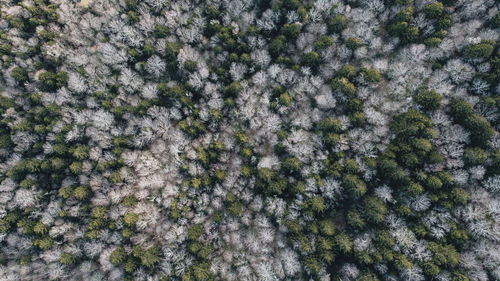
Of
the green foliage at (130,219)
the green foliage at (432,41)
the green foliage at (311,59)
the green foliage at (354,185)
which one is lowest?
the green foliage at (130,219)

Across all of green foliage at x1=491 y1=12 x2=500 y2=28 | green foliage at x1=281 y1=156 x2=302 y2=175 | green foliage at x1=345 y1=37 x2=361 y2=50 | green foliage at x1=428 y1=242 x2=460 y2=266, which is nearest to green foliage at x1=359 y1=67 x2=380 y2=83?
green foliage at x1=345 y1=37 x2=361 y2=50

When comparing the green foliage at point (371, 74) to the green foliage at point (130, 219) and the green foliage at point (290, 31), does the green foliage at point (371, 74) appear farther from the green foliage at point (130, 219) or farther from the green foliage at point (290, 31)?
the green foliage at point (130, 219)

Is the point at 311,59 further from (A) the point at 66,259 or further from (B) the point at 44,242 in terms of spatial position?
(B) the point at 44,242

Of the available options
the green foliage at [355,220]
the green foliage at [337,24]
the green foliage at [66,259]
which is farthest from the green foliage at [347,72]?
the green foliage at [66,259]

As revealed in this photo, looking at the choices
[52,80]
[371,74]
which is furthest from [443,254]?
[52,80]

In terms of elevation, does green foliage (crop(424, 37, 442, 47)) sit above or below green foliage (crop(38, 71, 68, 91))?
above

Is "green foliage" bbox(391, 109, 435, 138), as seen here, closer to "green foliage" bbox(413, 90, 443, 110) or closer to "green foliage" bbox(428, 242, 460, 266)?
"green foliage" bbox(413, 90, 443, 110)
